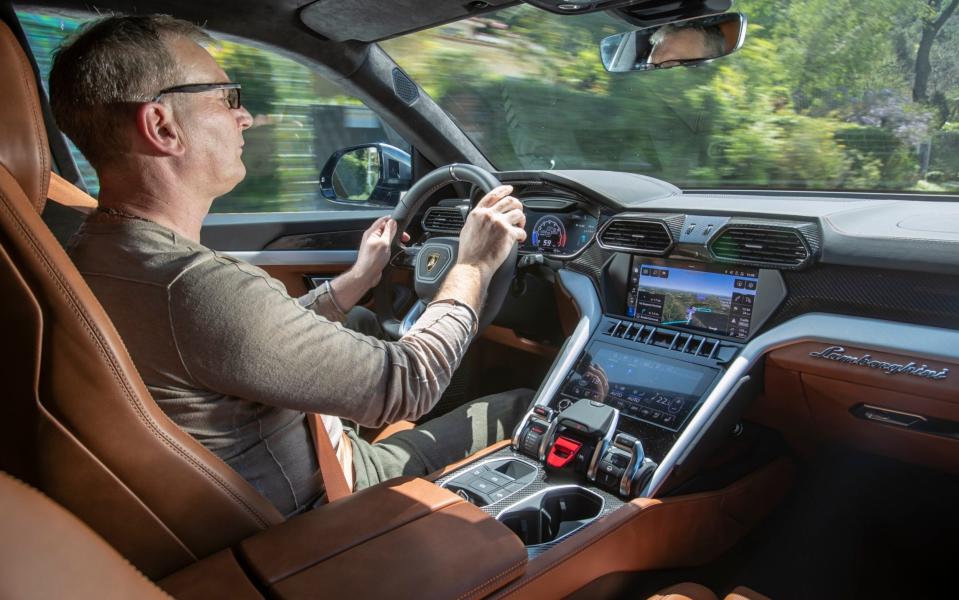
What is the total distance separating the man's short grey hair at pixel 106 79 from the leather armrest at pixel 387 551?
83cm

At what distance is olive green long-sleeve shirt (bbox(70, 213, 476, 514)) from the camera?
4.06 feet

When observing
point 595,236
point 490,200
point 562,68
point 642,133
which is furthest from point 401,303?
point 562,68

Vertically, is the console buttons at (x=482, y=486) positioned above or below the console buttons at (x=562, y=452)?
below

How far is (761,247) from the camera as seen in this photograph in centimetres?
218

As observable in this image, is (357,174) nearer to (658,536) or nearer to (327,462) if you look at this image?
(327,462)

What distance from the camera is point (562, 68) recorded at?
4980mm

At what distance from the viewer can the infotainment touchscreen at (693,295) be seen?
88.3 inches

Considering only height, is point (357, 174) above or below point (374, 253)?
above

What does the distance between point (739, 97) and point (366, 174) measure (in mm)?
2387

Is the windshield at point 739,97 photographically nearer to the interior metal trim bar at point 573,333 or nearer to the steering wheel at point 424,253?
the interior metal trim bar at point 573,333

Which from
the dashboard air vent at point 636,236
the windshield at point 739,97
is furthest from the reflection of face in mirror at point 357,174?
the dashboard air vent at point 636,236

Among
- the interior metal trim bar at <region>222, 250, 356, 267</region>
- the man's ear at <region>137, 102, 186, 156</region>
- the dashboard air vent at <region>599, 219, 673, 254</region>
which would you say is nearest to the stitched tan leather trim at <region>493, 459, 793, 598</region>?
the dashboard air vent at <region>599, 219, 673, 254</region>

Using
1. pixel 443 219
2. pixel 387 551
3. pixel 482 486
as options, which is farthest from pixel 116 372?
pixel 443 219

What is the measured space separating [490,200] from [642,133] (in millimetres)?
2921
